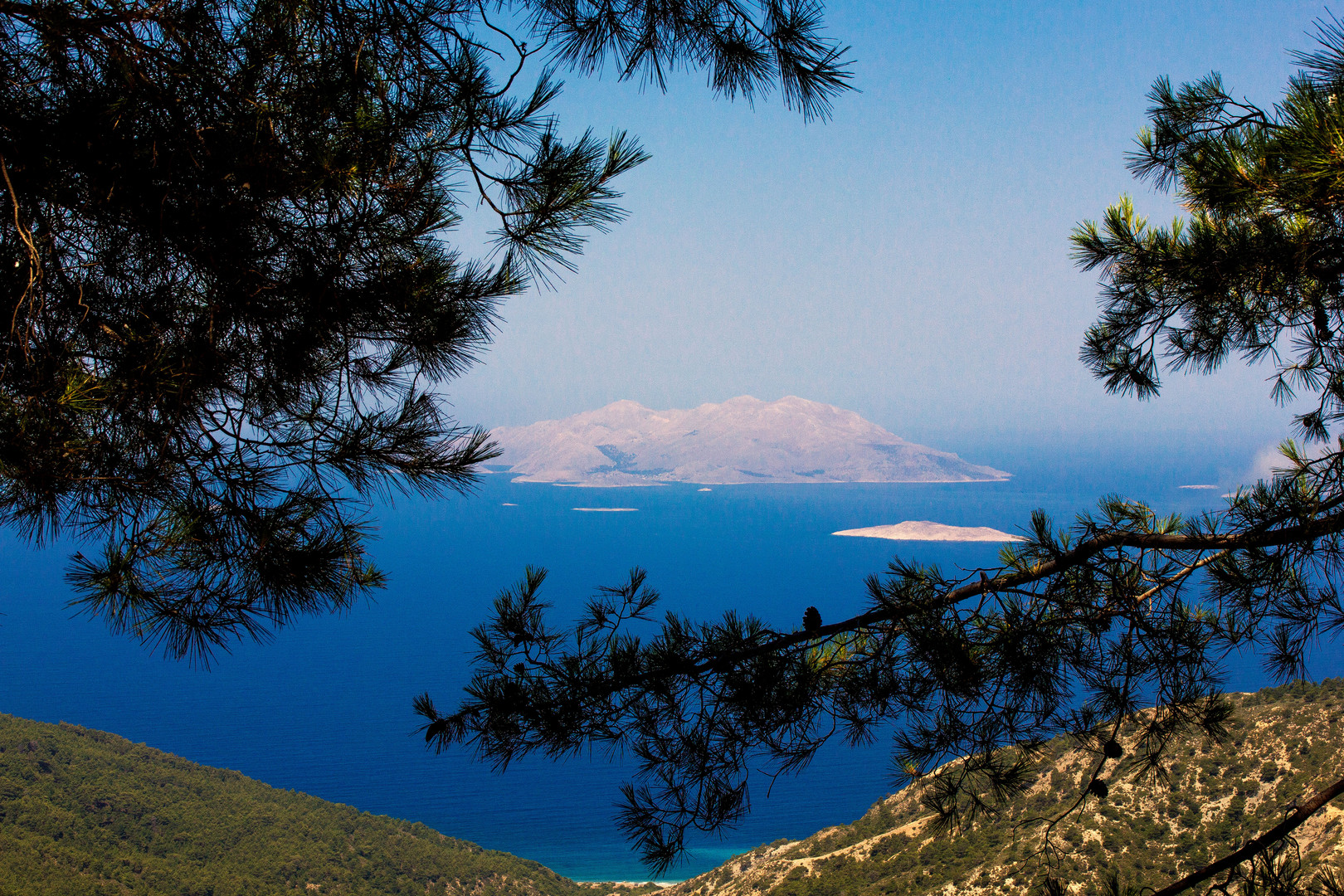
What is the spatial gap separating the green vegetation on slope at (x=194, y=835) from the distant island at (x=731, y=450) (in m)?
93.5

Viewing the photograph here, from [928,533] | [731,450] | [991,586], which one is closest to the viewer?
[991,586]

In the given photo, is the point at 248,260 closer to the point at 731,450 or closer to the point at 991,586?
the point at 991,586

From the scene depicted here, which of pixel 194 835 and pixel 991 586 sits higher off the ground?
pixel 194 835

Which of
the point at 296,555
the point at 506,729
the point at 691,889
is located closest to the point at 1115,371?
the point at 506,729

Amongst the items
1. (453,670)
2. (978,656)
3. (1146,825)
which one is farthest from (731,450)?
(978,656)

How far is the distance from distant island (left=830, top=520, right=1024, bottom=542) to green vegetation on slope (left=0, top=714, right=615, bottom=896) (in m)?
38.9

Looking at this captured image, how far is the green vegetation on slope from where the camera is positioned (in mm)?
18641

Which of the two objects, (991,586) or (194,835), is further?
(194,835)

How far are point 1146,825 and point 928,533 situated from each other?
49.3 meters

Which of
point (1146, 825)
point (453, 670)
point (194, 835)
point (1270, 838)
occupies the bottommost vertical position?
point (1146, 825)

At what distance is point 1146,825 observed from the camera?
11711 mm

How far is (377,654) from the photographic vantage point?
49.5 m

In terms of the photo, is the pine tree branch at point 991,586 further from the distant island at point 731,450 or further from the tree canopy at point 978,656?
the distant island at point 731,450

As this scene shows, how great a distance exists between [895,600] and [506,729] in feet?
3.42
